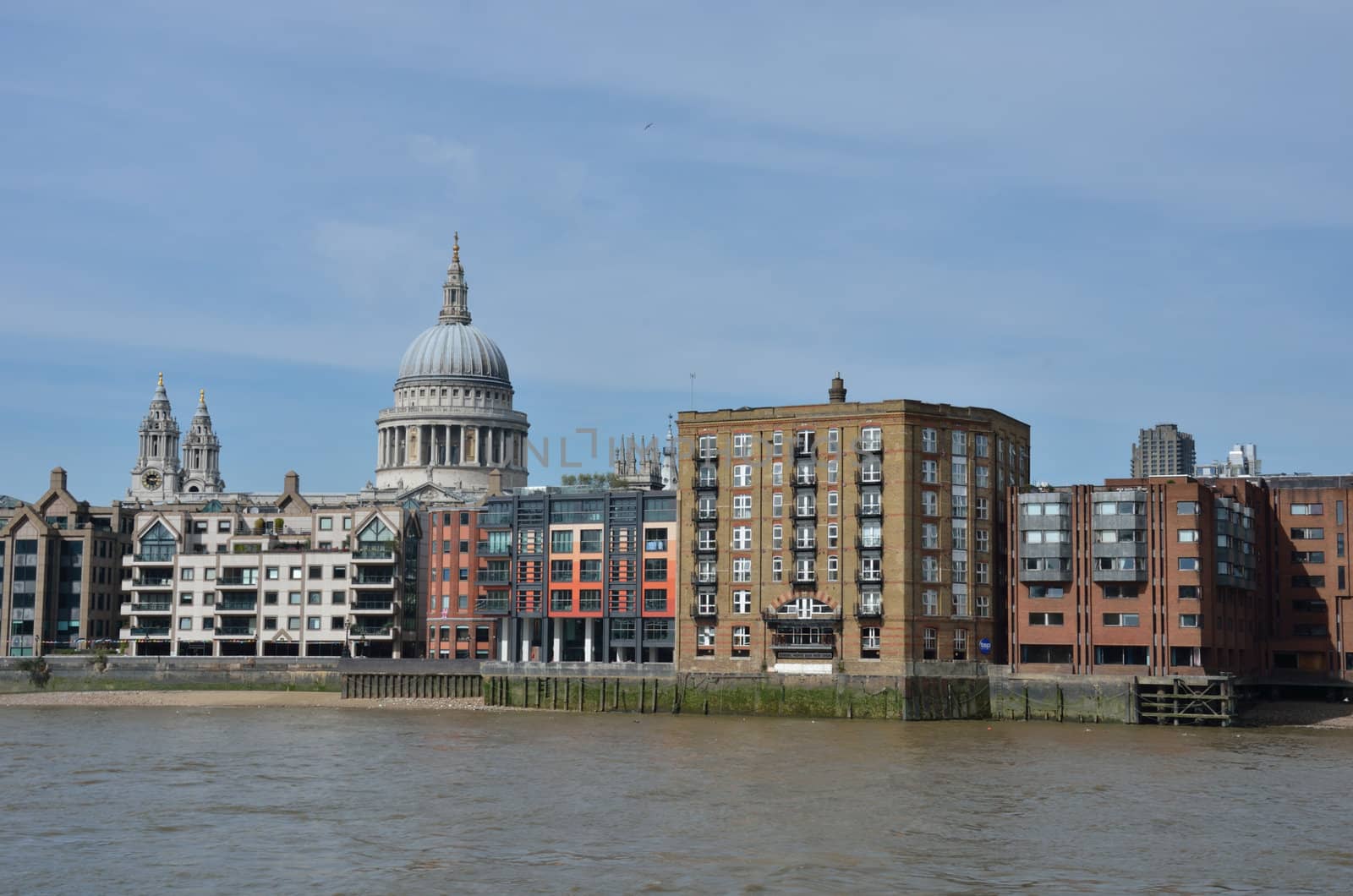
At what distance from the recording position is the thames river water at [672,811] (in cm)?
5466

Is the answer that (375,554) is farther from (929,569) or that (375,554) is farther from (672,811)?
(672,811)

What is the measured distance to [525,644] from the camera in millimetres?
163750

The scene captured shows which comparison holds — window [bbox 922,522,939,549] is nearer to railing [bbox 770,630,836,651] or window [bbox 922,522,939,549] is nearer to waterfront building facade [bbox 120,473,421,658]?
railing [bbox 770,630,836,651]

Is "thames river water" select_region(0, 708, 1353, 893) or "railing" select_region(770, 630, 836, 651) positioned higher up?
"railing" select_region(770, 630, 836, 651)

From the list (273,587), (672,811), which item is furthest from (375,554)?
(672,811)

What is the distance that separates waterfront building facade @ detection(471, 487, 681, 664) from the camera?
158 meters

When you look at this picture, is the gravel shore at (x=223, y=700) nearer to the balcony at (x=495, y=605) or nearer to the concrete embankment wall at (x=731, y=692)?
the concrete embankment wall at (x=731, y=692)

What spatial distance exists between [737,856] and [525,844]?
7506 millimetres

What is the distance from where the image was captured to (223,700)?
148 metres

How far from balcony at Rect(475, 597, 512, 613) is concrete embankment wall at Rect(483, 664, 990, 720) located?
21191mm

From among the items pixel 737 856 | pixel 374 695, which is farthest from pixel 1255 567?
pixel 737 856

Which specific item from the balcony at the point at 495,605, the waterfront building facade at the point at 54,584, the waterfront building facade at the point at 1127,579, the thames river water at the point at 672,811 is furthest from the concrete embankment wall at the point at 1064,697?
the waterfront building facade at the point at 54,584

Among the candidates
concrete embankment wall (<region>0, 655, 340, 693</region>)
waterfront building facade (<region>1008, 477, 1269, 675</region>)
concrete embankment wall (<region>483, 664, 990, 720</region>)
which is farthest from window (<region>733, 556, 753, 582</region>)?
concrete embankment wall (<region>0, 655, 340, 693</region>)

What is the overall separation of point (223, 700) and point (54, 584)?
4137cm
